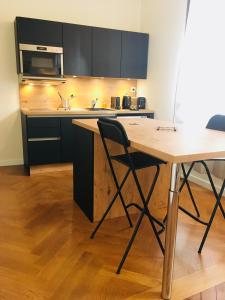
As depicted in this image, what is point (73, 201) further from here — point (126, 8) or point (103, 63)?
point (126, 8)

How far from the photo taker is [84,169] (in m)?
2.48

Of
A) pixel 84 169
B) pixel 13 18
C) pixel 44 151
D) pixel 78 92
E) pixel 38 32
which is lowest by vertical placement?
pixel 44 151

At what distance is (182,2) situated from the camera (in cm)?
355

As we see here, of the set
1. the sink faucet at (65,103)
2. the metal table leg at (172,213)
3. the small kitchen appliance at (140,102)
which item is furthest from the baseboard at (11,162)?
the metal table leg at (172,213)

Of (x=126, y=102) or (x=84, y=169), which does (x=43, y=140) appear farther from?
(x=126, y=102)

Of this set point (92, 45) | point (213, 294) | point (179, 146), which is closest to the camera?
point (179, 146)

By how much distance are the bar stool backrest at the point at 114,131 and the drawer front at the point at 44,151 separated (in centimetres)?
194

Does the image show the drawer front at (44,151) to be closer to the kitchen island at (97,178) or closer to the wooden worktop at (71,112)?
the wooden worktop at (71,112)

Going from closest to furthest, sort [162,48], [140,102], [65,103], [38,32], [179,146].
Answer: [179,146] → [38,32] → [162,48] → [65,103] → [140,102]

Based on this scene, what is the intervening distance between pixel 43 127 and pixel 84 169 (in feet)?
4.56

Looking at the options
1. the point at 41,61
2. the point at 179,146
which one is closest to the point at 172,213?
the point at 179,146

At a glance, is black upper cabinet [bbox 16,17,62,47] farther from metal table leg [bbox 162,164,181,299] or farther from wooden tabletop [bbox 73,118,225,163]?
metal table leg [bbox 162,164,181,299]

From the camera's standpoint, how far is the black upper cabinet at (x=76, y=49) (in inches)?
147

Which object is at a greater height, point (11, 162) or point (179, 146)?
point (179, 146)
